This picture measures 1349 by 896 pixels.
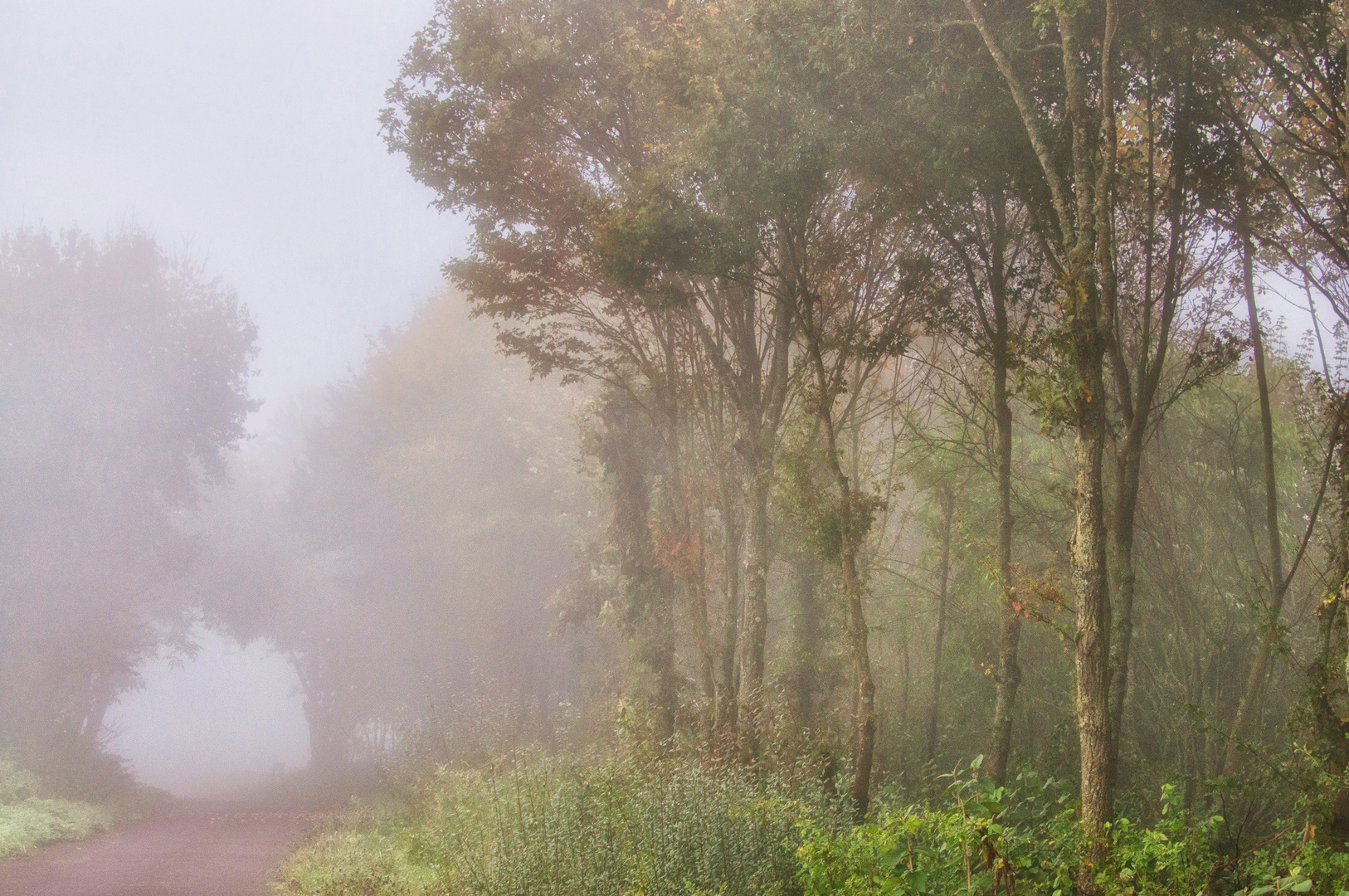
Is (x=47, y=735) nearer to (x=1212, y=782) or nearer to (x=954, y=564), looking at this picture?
(x=954, y=564)

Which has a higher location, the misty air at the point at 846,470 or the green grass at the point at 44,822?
the misty air at the point at 846,470

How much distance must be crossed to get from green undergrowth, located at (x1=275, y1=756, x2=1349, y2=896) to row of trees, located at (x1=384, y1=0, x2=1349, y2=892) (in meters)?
0.58

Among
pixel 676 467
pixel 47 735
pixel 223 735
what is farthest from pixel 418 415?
pixel 223 735

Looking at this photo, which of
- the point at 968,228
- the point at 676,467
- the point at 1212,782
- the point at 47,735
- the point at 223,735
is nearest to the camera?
the point at 1212,782

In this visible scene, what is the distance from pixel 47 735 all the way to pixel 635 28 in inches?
911

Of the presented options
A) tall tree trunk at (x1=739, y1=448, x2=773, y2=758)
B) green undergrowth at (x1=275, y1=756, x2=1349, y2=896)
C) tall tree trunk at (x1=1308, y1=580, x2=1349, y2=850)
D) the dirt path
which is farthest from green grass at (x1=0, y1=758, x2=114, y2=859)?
tall tree trunk at (x1=1308, y1=580, x2=1349, y2=850)

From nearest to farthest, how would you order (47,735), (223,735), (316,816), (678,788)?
1. (678,788)
2. (316,816)
3. (47,735)
4. (223,735)

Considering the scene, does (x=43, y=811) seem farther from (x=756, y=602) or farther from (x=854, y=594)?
(x=854, y=594)

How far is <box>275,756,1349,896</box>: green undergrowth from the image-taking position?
4.96 metres

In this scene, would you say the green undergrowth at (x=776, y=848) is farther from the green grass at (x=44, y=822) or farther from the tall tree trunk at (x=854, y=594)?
the green grass at (x=44, y=822)

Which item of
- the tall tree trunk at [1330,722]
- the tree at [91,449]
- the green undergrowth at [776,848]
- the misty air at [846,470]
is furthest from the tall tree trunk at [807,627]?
the tree at [91,449]

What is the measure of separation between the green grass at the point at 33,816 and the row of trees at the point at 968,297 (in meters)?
10.5

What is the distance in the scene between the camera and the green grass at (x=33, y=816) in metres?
13.5

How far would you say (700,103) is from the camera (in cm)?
1030
